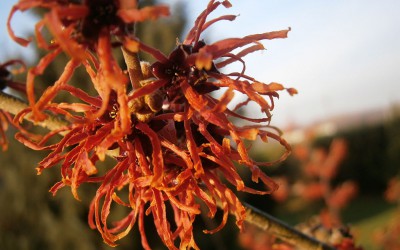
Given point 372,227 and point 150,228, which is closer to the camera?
point 150,228

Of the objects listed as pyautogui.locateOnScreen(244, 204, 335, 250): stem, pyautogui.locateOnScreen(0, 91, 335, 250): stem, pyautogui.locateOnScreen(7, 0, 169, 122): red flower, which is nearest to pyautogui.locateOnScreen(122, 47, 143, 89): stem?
pyautogui.locateOnScreen(7, 0, 169, 122): red flower

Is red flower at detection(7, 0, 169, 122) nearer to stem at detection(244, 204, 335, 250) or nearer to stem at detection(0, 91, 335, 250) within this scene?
stem at detection(0, 91, 335, 250)

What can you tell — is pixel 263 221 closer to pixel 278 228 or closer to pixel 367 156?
pixel 278 228

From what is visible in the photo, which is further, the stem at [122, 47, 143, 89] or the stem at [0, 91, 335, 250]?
the stem at [0, 91, 335, 250]

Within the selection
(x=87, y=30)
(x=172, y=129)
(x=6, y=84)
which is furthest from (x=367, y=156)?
(x=87, y=30)

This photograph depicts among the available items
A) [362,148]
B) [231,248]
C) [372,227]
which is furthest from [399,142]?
[231,248]

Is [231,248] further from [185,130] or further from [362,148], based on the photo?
→ [185,130]

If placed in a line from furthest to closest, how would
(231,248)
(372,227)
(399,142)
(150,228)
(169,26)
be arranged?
(399,142) < (372,227) < (231,248) < (169,26) < (150,228)

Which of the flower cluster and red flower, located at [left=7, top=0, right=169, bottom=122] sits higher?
red flower, located at [left=7, top=0, right=169, bottom=122]

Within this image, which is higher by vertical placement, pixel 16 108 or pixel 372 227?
pixel 16 108
